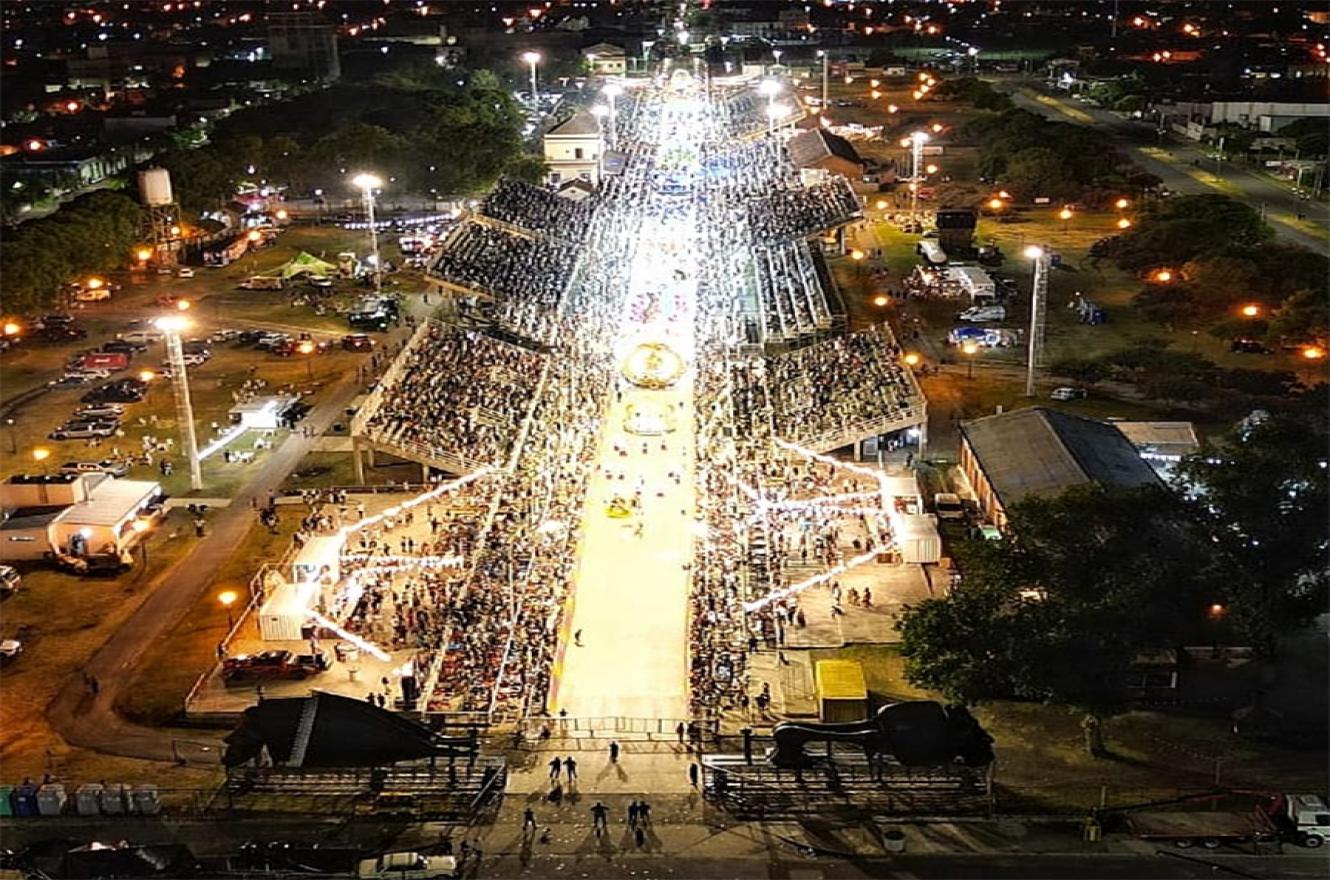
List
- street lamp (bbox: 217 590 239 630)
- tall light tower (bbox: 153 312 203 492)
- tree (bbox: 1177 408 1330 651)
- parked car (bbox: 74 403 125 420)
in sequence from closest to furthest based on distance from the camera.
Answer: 1. tree (bbox: 1177 408 1330 651)
2. street lamp (bbox: 217 590 239 630)
3. tall light tower (bbox: 153 312 203 492)
4. parked car (bbox: 74 403 125 420)

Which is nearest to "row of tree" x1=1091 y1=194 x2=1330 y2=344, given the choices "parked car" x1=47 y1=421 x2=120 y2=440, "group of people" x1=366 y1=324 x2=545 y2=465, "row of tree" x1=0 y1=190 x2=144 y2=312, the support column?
"group of people" x1=366 y1=324 x2=545 y2=465

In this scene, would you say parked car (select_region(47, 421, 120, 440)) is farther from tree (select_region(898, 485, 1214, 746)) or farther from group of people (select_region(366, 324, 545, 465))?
tree (select_region(898, 485, 1214, 746))

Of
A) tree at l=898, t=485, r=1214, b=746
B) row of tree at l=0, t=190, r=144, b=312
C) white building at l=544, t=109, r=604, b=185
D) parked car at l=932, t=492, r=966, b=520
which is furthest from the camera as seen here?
white building at l=544, t=109, r=604, b=185

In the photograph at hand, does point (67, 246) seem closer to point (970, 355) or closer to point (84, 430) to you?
point (84, 430)

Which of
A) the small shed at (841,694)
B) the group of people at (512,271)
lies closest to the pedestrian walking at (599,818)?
the small shed at (841,694)

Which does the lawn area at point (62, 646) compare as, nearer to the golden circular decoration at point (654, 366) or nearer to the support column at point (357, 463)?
the support column at point (357, 463)

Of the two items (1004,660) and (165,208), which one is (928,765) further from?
(165,208)

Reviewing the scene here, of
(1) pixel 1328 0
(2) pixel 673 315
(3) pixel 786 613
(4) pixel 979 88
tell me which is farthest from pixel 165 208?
(1) pixel 1328 0
